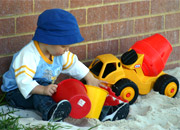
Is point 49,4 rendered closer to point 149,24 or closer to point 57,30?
point 57,30

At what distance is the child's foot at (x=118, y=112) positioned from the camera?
3.39m

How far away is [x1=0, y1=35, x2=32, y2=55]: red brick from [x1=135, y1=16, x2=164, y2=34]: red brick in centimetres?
127

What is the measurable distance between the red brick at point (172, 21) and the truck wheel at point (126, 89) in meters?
1.13

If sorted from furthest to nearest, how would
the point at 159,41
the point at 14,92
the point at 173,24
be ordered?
the point at 173,24 → the point at 159,41 → the point at 14,92

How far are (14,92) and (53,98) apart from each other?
0.41m

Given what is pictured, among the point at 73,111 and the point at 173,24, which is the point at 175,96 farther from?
the point at 73,111

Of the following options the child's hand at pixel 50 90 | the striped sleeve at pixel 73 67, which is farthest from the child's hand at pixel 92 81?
the child's hand at pixel 50 90

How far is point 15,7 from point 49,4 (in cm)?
34

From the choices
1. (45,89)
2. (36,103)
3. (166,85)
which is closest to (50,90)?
(45,89)

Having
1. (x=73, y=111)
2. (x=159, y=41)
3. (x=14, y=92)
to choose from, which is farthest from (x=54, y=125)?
(x=159, y=41)

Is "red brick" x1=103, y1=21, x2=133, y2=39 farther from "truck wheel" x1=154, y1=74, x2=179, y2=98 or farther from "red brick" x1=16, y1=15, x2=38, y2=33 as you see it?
"red brick" x1=16, y1=15, x2=38, y2=33

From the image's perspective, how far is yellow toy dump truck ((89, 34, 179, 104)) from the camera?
3.70 m

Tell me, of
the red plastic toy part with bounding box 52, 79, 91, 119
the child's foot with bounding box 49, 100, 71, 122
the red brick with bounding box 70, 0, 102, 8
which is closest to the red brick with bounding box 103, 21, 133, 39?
the red brick with bounding box 70, 0, 102, 8

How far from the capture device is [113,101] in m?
3.47
